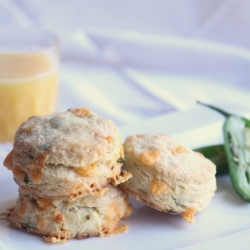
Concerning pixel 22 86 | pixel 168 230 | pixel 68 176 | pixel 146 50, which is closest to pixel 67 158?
pixel 68 176

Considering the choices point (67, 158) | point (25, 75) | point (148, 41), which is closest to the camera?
point (67, 158)

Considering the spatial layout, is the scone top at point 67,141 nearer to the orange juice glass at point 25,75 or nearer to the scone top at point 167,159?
the scone top at point 167,159

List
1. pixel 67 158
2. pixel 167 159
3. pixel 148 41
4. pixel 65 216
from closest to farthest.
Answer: pixel 67 158 → pixel 65 216 → pixel 167 159 → pixel 148 41

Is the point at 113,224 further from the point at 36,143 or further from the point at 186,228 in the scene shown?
the point at 36,143

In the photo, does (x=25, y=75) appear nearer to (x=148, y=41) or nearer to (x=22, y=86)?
(x=22, y=86)

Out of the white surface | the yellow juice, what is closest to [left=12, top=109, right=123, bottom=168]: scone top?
the yellow juice

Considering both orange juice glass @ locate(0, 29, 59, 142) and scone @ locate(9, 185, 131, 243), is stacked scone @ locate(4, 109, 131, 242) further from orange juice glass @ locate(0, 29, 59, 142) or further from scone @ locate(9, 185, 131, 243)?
orange juice glass @ locate(0, 29, 59, 142)

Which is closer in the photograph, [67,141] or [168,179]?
[67,141]
